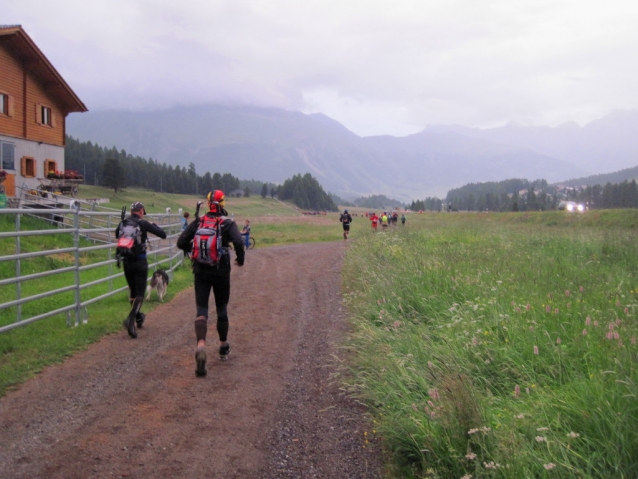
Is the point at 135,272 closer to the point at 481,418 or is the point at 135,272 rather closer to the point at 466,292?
the point at 466,292

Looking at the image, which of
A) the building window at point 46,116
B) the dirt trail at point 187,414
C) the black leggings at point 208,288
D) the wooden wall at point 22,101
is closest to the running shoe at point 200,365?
the dirt trail at point 187,414

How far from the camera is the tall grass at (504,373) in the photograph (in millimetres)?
Answer: 3266

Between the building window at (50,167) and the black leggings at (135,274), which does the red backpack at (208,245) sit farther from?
the building window at (50,167)

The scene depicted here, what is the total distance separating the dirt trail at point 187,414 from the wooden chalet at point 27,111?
67.9 ft

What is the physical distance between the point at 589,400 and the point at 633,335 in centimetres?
111

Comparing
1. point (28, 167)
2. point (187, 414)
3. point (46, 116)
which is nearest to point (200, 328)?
point (187, 414)

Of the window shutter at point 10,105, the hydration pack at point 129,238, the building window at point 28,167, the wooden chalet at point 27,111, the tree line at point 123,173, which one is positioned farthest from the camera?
the tree line at point 123,173

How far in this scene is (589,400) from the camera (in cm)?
362

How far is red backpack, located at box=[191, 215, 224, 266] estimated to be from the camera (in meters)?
6.29

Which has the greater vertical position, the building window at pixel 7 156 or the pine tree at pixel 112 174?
the pine tree at pixel 112 174

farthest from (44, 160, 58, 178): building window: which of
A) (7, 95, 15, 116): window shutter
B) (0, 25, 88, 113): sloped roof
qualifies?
(7, 95, 15, 116): window shutter

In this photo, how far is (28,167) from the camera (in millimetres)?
28172

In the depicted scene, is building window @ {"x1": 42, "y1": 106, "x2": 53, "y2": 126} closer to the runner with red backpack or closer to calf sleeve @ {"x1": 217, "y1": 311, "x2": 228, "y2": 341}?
the runner with red backpack

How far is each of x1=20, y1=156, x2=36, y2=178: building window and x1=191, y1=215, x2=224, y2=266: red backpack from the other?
2570 centimetres
